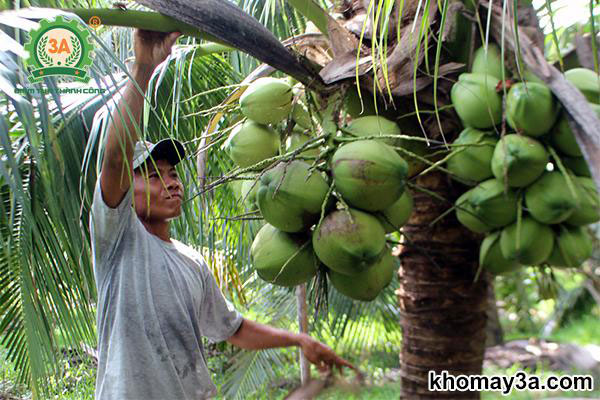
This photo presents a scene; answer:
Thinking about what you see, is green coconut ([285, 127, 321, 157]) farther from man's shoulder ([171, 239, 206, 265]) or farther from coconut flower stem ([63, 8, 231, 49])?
man's shoulder ([171, 239, 206, 265])

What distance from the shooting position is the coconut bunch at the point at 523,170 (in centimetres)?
136

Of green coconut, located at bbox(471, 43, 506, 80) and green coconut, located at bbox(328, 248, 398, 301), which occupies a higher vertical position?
green coconut, located at bbox(471, 43, 506, 80)

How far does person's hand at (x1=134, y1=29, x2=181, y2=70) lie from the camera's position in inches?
51.5

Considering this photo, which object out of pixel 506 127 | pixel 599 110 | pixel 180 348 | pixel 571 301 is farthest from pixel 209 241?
pixel 571 301

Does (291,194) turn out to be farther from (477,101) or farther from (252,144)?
(477,101)

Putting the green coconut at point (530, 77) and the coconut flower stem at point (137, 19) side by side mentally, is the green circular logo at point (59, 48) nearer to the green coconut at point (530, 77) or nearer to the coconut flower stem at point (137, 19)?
the coconut flower stem at point (137, 19)

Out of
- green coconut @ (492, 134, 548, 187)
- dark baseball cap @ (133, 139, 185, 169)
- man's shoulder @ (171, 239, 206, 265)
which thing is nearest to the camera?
green coconut @ (492, 134, 548, 187)

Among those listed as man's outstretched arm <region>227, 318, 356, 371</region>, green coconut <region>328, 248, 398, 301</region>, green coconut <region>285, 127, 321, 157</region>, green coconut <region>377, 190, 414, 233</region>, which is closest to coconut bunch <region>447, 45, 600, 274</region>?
green coconut <region>377, 190, 414, 233</region>

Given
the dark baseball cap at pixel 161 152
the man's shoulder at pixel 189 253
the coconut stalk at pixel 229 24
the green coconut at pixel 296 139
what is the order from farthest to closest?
the man's shoulder at pixel 189 253 → the dark baseball cap at pixel 161 152 → the green coconut at pixel 296 139 → the coconut stalk at pixel 229 24

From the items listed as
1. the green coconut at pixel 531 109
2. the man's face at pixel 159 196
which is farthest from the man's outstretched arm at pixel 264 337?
the green coconut at pixel 531 109

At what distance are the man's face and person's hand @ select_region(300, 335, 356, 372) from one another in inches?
23.2

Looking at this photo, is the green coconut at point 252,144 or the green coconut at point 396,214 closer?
the green coconut at point 396,214

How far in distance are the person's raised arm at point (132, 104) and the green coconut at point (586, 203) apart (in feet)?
3.28

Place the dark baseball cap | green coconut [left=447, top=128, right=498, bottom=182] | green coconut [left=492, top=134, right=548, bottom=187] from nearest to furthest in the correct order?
green coconut [left=492, top=134, right=548, bottom=187] < green coconut [left=447, top=128, right=498, bottom=182] < the dark baseball cap
